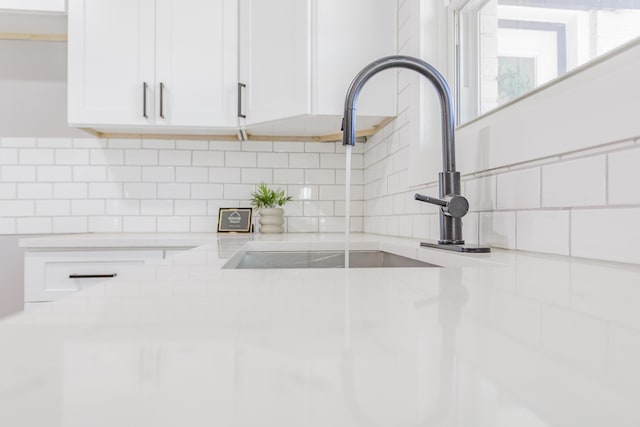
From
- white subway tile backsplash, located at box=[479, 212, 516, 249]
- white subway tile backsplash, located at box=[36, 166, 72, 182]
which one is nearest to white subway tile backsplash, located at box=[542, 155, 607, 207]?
white subway tile backsplash, located at box=[479, 212, 516, 249]

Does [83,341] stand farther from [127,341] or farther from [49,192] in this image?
[49,192]

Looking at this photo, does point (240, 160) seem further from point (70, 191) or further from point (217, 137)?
point (70, 191)

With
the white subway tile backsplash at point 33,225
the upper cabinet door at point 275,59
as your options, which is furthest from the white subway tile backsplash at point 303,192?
the white subway tile backsplash at point 33,225

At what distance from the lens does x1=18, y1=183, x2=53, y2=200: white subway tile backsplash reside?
219cm

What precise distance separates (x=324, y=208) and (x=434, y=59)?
1.06m

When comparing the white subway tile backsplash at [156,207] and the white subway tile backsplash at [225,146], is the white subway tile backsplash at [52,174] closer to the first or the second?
the white subway tile backsplash at [156,207]

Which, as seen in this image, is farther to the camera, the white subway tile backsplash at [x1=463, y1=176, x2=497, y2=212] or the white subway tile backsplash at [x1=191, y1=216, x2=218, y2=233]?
the white subway tile backsplash at [x1=191, y1=216, x2=218, y2=233]

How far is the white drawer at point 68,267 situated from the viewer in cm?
167

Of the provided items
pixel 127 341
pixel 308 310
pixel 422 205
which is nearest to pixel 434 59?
pixel 422 205

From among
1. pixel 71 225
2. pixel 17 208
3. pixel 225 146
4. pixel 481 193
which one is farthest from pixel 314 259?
pixel 17 208

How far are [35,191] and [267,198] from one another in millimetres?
1129

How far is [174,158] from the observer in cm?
228

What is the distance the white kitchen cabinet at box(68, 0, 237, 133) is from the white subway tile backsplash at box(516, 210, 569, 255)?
141 cm

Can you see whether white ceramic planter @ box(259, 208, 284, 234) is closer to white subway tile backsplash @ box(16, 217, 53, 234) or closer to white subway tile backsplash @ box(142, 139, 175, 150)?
white subway tile backsplash @ box(142, 139, 175, 150)
